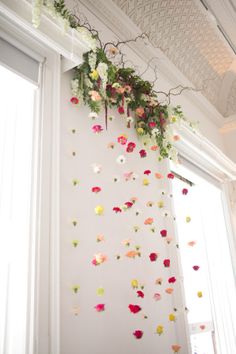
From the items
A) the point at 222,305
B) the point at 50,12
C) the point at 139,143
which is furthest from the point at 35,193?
the point at 222,305

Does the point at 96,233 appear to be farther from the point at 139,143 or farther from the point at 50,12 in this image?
the point at 50,12

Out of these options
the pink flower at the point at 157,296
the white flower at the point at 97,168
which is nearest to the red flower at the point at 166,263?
the pink flower at the point at 157,296

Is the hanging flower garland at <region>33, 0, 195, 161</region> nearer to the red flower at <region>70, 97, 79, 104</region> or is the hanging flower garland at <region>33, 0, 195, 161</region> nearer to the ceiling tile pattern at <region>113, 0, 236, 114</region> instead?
the red flower at <region>70, 97, 79, 104</region>

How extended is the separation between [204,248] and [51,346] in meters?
2.30

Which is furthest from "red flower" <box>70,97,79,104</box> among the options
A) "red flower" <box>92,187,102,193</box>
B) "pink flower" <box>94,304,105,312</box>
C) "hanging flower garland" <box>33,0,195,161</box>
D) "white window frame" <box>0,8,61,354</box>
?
"pink flower" <box>94,304,105,312</box>

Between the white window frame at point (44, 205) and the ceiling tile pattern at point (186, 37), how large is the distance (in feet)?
3.92

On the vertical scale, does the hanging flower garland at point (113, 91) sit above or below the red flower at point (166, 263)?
above

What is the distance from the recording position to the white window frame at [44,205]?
4.41ft

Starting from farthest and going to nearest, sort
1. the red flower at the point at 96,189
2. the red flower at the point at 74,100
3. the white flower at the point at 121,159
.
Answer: the white flower at the point at 121,159 < the red flower at the point at 74,100 < the red flower at the point at 96,189

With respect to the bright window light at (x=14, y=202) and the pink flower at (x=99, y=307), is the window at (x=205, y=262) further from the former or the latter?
the bright window light at (x=14, y=202)

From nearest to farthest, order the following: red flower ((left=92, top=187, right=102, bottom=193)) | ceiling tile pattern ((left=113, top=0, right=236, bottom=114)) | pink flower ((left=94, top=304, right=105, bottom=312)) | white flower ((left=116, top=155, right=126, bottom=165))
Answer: pink flower ((left=94, top=304, right=105, bottom=312)) < red flower ((left=92, top=187, right=102, bottom=193)) < white flower ((left=116, top=155, right=126, bottom=165)) < ceiling tile pattern ((left=113, top=0, right=236, bottom=114))

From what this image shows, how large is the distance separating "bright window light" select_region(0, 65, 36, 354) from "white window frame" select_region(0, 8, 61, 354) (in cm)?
3

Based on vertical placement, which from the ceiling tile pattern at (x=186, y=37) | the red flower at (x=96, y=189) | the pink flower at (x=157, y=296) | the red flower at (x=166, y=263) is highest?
the ceiling tile pattern at (x=186, y=37)

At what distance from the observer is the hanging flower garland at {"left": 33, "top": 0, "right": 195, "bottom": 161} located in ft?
5.91
